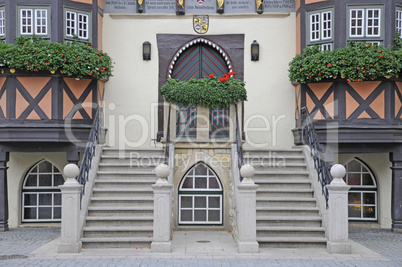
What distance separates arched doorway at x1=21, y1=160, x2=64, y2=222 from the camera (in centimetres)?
1428

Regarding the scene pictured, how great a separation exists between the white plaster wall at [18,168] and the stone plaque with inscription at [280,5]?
6.76m

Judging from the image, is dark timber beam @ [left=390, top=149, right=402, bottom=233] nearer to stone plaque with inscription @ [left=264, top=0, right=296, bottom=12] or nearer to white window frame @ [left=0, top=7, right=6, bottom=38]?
stone plaque with inscription @ [left=264, top=0, right=296, bottom=12]

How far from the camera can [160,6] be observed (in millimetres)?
14383

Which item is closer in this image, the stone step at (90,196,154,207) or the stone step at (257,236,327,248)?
the stone step at (257,236,327,248)

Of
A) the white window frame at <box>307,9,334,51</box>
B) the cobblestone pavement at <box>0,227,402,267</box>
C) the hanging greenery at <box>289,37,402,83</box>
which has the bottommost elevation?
the cobblestone pavement at <box>0,227,402,267</box>

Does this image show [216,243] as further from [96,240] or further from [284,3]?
[284,3]

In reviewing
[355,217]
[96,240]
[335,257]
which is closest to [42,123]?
[96,240]

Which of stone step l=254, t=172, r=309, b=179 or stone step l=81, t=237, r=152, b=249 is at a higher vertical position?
stone step l=254, t=172, r=309, b=179

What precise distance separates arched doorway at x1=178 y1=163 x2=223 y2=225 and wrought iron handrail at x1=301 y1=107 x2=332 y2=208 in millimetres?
2347

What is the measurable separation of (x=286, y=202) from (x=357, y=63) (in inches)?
140

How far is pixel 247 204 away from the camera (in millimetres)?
9812

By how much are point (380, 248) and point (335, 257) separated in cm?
154

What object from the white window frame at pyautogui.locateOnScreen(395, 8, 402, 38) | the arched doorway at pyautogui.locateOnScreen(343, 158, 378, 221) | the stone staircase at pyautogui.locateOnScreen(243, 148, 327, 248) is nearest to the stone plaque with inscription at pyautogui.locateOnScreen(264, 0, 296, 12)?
the white window frame at pyautogui.locateOnScreen(395, 8, 402, 38)

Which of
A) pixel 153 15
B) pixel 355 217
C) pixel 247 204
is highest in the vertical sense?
pixel 153 15
